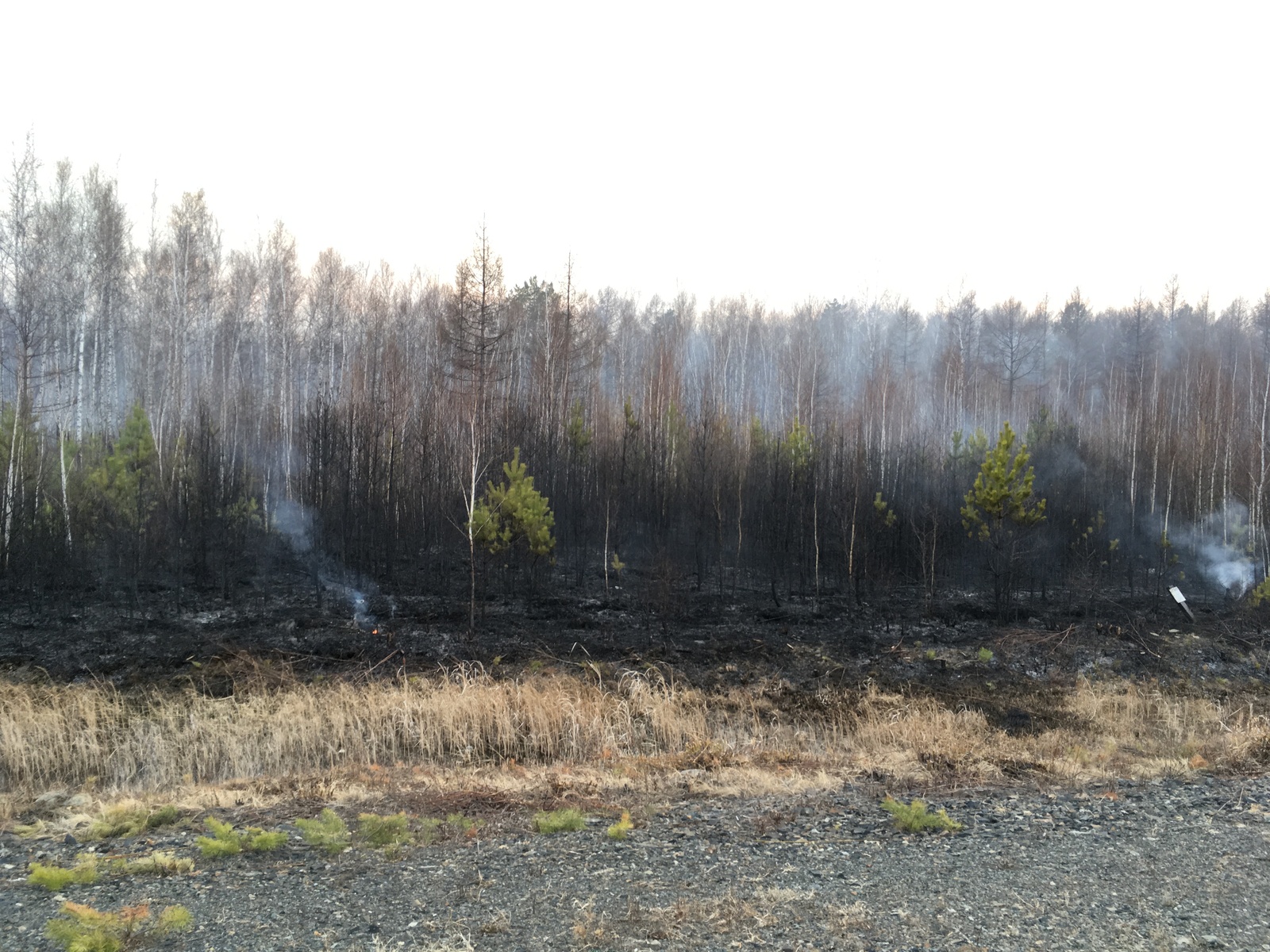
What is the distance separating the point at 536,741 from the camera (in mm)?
9516

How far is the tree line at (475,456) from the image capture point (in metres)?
18.0

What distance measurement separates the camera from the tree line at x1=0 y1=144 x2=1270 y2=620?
59.2 ft

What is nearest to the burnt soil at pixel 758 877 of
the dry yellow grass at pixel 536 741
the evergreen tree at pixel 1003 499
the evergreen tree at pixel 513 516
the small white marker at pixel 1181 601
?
the dry yellow grass at pixel 536 741

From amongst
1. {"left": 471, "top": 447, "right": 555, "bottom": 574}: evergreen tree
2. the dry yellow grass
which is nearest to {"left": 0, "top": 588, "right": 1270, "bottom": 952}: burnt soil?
the dry yellow grass

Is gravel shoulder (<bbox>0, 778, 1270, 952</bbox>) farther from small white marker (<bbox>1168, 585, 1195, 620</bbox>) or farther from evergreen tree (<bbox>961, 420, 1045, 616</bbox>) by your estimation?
small white marker (<bbox>1168, 585, 1195, 620</bbox>)

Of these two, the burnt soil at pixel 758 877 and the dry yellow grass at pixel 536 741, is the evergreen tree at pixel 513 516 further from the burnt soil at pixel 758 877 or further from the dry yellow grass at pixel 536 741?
the dry yellow grass at pixel 536 741

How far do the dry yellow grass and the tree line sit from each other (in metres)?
4.54

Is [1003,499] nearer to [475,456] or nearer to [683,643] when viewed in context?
[683,643]

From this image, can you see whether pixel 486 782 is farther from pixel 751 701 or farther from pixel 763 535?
pixel 763 535

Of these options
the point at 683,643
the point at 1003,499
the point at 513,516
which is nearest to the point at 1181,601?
the point at 1003,499

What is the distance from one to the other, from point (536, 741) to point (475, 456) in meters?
5.53

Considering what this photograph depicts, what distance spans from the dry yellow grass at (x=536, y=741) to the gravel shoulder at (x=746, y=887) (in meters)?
1.31

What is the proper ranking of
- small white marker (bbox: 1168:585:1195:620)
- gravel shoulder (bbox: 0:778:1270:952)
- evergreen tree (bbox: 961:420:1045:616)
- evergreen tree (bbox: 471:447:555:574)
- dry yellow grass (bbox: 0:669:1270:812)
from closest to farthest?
gravel shoulder (bbox: 0:778:1270:952) < dry yellow grass (bbox: 0:669:1270:812) < evergreen tree (bbox: 471:447:555:574) < evergreen tree (bbox: 961:420:1045:616) < small white marker (bbox: 1168:585:1195:620)

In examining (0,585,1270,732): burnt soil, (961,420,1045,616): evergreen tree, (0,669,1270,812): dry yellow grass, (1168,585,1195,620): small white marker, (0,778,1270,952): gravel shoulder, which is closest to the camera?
(0,778,1270,952): gravel shoulder
